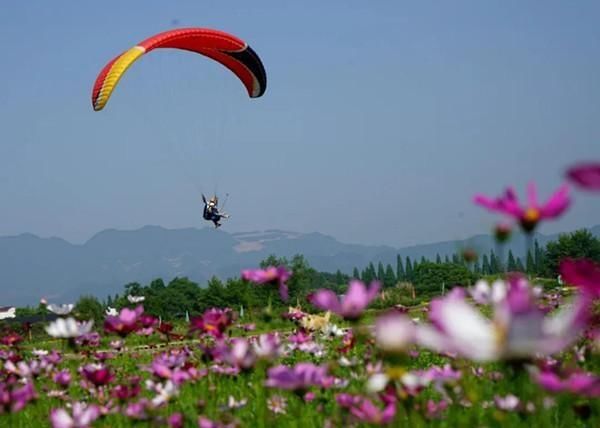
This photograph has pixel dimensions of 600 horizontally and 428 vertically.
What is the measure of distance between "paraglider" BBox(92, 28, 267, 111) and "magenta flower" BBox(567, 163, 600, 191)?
2082 centimetres

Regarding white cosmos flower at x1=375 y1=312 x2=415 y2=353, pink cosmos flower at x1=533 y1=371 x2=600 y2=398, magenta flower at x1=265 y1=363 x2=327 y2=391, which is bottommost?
magenta flower at x1=265 y1=363 x2=327 y2=391

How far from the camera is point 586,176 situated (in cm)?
125

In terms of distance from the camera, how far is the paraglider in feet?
70.1

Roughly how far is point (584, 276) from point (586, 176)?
0.22 m

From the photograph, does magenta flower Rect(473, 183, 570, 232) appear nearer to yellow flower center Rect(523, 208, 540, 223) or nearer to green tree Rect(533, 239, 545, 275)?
yellow flower center Rect(523, 208, 540, 223)

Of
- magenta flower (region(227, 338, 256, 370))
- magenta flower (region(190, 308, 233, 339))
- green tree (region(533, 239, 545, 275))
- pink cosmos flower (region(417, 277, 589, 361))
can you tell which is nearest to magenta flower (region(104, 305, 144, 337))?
magenta flower (region(190, 308, 233, 339))

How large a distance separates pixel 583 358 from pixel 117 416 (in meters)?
2.81

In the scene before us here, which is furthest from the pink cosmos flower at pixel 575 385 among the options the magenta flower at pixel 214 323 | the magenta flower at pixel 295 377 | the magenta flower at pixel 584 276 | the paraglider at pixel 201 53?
the paraglider at pixel 201 53

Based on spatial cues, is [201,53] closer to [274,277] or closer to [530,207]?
[274,277]

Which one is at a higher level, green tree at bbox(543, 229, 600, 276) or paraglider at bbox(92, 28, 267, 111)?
paraglider at bbox(92, 28, 267, 111)

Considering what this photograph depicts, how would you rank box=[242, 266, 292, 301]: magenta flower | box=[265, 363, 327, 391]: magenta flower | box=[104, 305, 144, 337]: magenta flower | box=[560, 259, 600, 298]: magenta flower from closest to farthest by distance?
box=[560, 259, 600, 298]: magenta flower, box=[265, 363, 327, 391]: magenta flower, box=[242, 266, 292, 301]: magenta flower, box=[104, 305, 144, 337]: magenta flower

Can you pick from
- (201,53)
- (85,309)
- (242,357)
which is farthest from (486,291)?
(201,53)

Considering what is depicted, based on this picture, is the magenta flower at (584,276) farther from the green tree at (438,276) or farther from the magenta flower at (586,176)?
the green tree at (438,276)

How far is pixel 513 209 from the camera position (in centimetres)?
175
